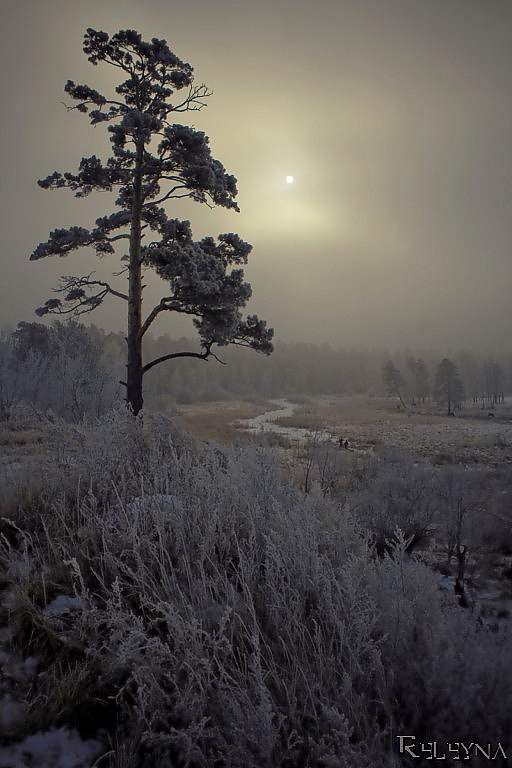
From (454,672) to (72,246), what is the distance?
460 inches

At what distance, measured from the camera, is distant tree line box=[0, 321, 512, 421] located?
27784mm

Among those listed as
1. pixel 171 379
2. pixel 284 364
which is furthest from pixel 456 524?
pixel 284 364

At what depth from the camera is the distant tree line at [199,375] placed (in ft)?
91.2

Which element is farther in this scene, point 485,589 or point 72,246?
point 72,246

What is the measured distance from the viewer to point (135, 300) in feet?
35.6

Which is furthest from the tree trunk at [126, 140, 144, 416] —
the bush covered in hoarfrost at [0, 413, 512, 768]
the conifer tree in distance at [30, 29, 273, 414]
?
the bush covered in hoarfrost at [0, 413, 512, 768]

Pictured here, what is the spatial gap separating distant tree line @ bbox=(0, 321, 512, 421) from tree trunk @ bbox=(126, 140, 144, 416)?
1.47 ft

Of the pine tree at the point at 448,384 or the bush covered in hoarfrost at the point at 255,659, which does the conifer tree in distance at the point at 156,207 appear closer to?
the bush covered in hoarfrost at the point at 255,659

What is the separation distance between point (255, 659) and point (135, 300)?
395 inches

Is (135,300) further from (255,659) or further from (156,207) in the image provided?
(255,659)

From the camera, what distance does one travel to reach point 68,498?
463cm

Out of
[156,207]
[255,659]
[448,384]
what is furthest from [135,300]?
[448,384]

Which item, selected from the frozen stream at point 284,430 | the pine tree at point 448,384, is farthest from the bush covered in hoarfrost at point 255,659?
the pine tree at point 448,384

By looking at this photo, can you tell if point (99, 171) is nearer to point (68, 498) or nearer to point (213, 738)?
point (68, 498)
